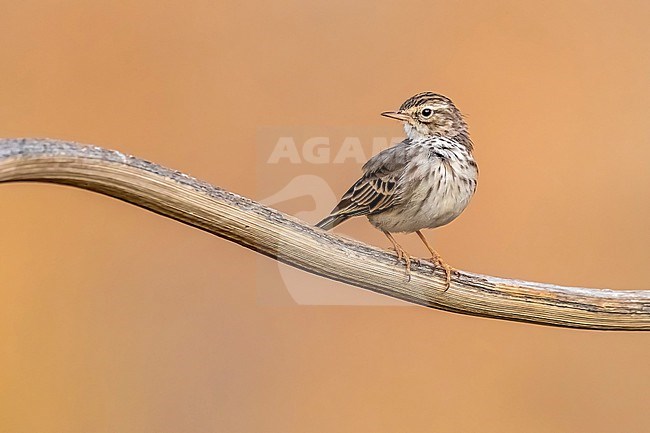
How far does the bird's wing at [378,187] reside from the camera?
101 inches

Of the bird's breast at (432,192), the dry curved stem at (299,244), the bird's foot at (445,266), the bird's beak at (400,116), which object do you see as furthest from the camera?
the bird's beak at (400,116)

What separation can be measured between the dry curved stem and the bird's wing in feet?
1.11

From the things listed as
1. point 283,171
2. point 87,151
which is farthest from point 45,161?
point 283,171

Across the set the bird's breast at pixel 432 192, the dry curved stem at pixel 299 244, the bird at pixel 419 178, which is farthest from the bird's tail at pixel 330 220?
the dry curved stem at pixel 299 244

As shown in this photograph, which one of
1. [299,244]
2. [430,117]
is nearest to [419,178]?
[430,117]

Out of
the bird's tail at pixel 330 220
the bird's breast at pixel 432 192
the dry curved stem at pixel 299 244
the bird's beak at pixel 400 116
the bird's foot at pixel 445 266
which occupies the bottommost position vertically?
the dry curved stem at pixel 299 244

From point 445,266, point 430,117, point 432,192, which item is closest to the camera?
point 445,266

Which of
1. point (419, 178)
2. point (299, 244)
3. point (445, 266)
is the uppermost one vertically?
point (419, 178)

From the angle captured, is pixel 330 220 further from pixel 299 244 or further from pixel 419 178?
pixel 299 244

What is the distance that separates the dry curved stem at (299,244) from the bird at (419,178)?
17cm

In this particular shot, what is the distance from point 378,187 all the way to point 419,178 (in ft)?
0.46

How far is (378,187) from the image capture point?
2.60 m

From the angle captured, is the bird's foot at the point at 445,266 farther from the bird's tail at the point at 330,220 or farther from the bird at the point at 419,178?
the bird's tail at the point at 330,220

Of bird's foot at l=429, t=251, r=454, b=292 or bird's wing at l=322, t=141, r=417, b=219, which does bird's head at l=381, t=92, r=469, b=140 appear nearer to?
bird's wing at l=322, t=141, r=417, b=219
